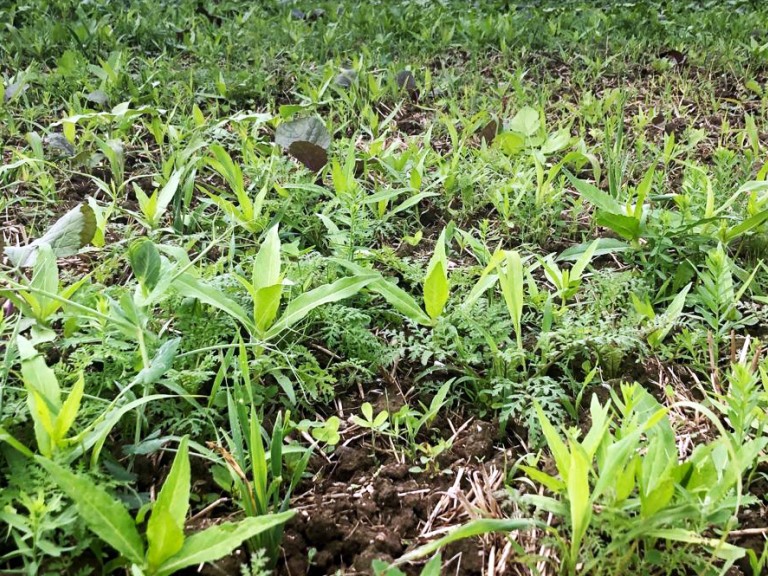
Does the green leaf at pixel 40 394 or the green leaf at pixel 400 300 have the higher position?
the green leaf at pixel 40 394

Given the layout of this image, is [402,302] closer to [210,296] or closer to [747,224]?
[210,296]

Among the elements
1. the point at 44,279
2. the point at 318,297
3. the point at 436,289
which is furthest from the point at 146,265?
the point at 436,289

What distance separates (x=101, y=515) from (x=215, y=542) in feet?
0.57

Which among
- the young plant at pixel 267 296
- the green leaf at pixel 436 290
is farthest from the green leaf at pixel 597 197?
the young plant at pixel 267 296

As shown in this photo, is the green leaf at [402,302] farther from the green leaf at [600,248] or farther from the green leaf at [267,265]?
the green leaf at [600,248]

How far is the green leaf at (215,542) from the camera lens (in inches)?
37.3

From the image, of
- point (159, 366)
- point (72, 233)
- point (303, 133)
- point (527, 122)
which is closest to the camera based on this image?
point (159, 366)

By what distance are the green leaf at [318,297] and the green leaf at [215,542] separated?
501 millimetres

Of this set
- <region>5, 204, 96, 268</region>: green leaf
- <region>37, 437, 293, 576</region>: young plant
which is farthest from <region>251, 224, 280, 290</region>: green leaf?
<region>37, 437, 293, 576</region>: young plant

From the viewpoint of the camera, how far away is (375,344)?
1481mm

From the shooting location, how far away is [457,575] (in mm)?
1070

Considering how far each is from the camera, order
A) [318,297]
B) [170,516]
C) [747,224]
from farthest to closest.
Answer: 1. [747,224]
2. [318,297]
3. [170,516]

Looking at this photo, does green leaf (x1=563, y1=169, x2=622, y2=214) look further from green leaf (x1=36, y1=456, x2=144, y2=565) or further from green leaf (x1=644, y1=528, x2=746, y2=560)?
green leaf (x1=36, y1=456, x2=144, y2=565)

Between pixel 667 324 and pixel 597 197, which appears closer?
pixel 667 324
